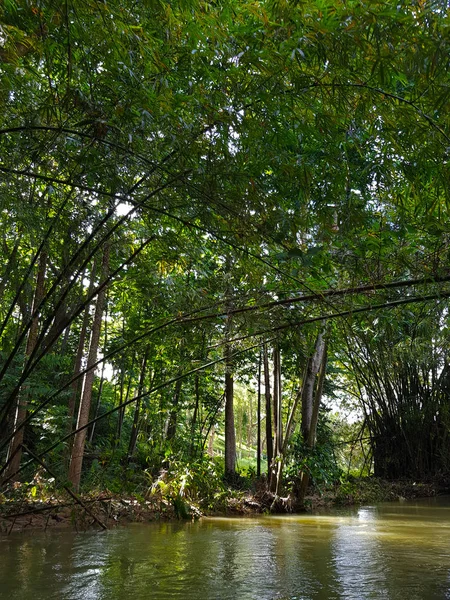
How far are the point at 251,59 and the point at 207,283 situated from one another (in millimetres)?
2004

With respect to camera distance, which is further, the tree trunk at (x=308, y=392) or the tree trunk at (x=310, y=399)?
the tree trunk at (x=308, y=392)

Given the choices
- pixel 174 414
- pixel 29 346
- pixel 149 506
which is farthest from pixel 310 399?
pixel 29 346

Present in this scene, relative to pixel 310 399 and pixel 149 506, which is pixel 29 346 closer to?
pixel 149 506

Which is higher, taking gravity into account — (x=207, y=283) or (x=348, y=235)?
(x=207, y=283)

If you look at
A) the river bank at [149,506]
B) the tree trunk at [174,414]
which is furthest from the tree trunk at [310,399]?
the tree trunk at [174,414]

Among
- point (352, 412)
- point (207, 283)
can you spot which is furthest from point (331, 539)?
point (352, 412)

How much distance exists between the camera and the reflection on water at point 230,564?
1801 mm

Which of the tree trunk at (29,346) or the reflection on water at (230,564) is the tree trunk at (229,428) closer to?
the tree trunk at (29,346)

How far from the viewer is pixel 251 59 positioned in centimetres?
187

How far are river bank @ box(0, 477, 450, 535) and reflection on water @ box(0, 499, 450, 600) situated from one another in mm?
272

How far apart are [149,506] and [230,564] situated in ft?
8.14

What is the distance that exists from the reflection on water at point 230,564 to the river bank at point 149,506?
272 millimetres

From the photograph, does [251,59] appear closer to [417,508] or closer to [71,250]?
[71,250]

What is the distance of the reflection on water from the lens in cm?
180
